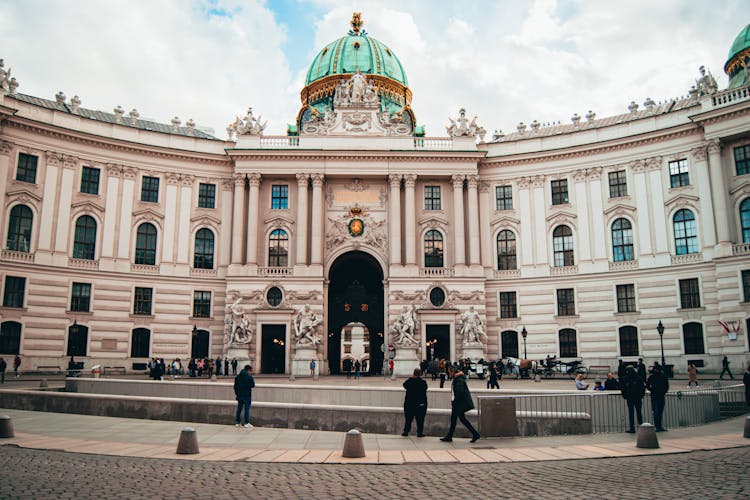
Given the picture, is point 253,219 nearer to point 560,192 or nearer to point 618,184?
point 560,192

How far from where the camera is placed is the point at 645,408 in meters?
20.1

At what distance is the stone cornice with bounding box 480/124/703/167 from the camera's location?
154 ft

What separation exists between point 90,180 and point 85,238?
15.5ft

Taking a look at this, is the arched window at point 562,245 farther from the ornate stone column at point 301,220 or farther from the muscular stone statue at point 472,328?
the ornate stone column at point 301,220

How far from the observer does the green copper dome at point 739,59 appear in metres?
49.6

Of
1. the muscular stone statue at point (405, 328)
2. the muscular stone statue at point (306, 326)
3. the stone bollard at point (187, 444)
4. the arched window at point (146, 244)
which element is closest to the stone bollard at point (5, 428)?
the stone bollard at point (187, 444)

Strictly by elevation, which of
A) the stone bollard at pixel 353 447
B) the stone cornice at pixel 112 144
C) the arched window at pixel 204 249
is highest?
the stone cornice at pixel 112 144

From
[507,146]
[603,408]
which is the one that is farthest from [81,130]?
[603,408]

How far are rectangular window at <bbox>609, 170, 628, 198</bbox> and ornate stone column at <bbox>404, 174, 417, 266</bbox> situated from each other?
53.0ft

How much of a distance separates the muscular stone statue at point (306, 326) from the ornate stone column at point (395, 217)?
26.3ft

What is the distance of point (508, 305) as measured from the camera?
5141cm

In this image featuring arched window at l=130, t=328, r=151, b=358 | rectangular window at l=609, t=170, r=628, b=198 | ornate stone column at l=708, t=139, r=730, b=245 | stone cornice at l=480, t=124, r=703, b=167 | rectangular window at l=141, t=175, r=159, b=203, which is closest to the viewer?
ornate stone column at l=708, t=139, r=730, b=245

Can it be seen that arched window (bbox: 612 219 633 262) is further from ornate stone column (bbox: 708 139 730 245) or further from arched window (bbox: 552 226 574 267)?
ornate stone column (bbox: 708 139 730 245)

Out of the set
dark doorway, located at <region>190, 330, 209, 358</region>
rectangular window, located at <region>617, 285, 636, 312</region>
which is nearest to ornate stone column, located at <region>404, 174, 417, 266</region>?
rectangular window, located at <region>617, 285, 636, 312</region>
